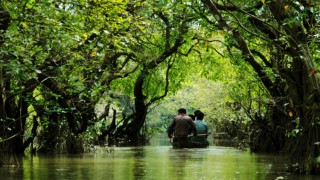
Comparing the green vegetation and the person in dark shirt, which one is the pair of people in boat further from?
the green vegetation

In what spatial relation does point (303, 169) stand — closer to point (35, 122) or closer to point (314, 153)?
point (314, 153)

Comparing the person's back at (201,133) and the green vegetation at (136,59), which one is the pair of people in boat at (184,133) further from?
the green vegetation at (136,59)

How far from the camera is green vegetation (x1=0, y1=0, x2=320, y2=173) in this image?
33.5 ft

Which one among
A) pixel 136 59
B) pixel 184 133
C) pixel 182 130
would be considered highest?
pixel 136 59

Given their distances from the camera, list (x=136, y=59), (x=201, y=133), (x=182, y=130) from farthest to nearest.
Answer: (x=201, y=133) < (x=182, y=130) < (x=136, y=59)

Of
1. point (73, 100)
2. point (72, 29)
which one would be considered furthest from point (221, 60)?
point (72, 29)

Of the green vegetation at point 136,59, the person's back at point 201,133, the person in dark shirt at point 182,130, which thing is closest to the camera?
the green vegetation at point 136,59

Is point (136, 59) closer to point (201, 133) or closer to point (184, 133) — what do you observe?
point (184, 133)

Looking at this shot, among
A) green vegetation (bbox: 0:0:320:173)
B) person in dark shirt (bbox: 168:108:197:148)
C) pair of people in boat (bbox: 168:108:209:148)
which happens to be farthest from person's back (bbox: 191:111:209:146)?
green vegetation (bbox: 0:0:320:173)

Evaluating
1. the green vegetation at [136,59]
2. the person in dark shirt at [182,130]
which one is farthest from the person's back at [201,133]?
the green vegetation at [136,59]

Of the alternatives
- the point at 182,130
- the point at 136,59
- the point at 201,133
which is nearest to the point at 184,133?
the point at 182,130

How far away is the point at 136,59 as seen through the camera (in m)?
20.7

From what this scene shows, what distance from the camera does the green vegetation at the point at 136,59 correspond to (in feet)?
33.5

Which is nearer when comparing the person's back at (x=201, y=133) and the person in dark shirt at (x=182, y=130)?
the person in dark shirt at (x=182, y=130)
